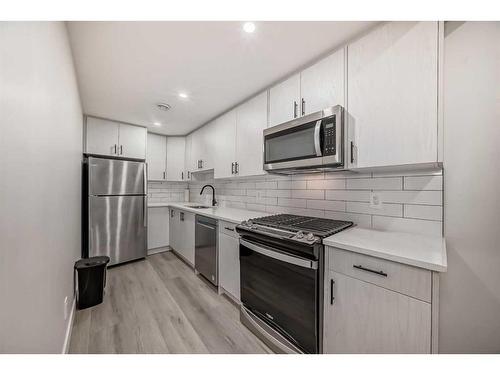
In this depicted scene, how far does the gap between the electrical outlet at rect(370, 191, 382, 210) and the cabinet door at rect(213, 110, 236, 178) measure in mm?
1511

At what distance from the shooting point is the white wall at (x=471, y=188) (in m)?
1.07

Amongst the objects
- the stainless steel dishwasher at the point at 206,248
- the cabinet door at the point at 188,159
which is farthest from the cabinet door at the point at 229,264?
the cabinet door at the point at 188,159

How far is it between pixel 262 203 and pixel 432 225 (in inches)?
63.2

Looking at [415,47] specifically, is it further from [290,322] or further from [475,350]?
[290,322]

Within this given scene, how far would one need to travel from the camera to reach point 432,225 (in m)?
1.26

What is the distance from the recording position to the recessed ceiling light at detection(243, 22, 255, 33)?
4.07 feet

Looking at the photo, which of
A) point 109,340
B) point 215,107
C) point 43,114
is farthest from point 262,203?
point 43,114

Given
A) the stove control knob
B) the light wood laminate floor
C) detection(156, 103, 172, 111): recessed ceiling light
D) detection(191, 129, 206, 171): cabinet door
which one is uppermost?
detection(156, 103, 172, 111): recessed ceiling light

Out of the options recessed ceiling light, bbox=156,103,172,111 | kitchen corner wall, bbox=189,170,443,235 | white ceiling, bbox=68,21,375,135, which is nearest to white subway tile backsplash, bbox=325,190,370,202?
kitchen corner wall, bbox=189,170,443,235

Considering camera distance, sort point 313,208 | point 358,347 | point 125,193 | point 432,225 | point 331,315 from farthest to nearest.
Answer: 1. point 125,193
2. point 313,208
3. point 432,225
4. point 331,315
5. point 358,347

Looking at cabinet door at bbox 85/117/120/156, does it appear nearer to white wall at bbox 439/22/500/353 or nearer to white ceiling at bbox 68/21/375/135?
white ceiling at bbox 68/21/375/135

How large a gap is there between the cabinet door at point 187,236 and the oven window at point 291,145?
150 cm

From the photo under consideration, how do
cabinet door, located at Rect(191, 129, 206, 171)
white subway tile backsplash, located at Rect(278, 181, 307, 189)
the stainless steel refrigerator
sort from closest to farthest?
white subway tile backsplash, located at Rect(278, 181, 307, 189), the stainless steel refrigerator, cabinet door, located at Rect(191, 129, 206, 171)

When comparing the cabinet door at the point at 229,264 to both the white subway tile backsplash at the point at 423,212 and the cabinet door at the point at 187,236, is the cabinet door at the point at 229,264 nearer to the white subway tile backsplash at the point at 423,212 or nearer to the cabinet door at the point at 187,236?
the cabinet door at the point at 187,236
